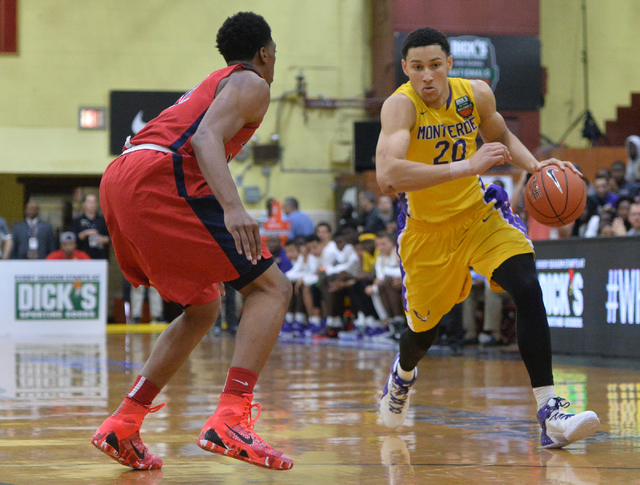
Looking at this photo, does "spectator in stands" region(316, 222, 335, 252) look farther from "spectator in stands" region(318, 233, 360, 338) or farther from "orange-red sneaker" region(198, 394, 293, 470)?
"orange-red sneaker" region(198, 394, 293, 470)

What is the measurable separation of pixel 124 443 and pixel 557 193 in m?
2.33

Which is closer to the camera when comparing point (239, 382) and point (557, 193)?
point (239, 382)

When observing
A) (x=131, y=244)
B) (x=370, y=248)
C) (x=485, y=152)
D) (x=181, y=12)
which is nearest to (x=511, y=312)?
(x=370, y=248)

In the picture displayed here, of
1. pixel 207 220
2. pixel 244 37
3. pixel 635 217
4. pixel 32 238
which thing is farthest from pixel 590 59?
pixel 207 220

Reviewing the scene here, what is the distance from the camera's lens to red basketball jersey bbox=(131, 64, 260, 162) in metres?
3.43

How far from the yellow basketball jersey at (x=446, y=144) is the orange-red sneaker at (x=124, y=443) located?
180cm

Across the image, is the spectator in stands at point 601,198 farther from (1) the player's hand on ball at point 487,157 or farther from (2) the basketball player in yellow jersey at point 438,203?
(1) the player's hand on ball at point 487,157

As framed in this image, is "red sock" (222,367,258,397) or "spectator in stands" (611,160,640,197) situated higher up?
"spectator in stands" (611,160,640,197)

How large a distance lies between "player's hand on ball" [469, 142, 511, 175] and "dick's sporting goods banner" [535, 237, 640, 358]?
4577 mm

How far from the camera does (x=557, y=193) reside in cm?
444

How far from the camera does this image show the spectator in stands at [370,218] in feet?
41.2

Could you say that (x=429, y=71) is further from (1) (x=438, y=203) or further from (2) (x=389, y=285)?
(2) (x=389, y=285)

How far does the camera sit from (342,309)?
41.9ft

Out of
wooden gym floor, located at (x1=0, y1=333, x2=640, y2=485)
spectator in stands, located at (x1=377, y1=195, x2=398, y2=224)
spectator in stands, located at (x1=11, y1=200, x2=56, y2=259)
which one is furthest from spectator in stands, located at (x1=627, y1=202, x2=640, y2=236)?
spectator in stands, located at (x1=11, y1=200, x2=56, y2=259)
